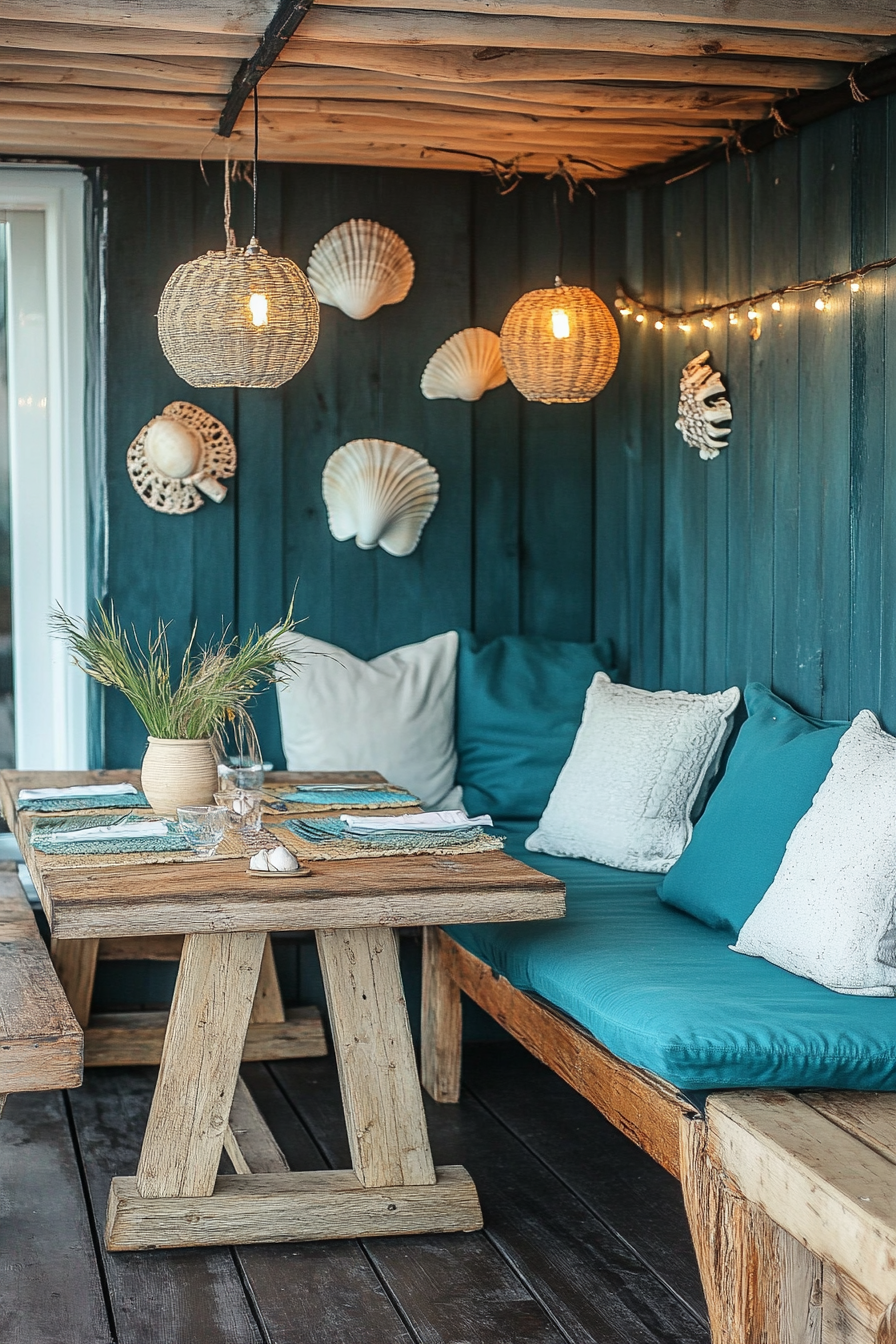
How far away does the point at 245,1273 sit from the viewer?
2.37m

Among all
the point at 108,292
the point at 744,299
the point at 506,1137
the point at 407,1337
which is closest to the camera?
the point at 407,1337

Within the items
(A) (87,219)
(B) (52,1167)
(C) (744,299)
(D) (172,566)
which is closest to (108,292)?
(A) (87,219)

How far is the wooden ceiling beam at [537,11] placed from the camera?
103 inches

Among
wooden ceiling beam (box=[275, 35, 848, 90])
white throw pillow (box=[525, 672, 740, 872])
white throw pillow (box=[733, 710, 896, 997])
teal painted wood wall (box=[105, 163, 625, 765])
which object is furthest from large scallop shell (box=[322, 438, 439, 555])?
white throw pillow (box=[733, 710, 896, 997])

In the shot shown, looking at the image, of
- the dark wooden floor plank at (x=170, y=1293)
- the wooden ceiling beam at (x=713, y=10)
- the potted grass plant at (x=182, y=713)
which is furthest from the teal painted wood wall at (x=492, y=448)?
the dark wooden floor plank at (x=170, y=1293)

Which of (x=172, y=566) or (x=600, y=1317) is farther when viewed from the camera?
(x=172, y=566)

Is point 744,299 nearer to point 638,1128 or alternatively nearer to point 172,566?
point 172,566

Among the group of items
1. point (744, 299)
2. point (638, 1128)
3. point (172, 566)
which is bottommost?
point (638, 1128)

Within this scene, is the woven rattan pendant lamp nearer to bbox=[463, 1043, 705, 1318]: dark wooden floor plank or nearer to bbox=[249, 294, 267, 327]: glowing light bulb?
bbox=[249, 294, 267, 327]: glowing light bulb

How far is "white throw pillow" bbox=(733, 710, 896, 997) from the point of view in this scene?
7.38 ft

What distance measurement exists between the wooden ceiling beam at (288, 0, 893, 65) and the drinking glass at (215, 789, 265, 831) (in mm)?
1471

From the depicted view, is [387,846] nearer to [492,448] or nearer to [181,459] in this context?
[181,459]

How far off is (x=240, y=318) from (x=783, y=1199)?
2058 mm

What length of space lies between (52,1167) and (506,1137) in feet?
3.08
